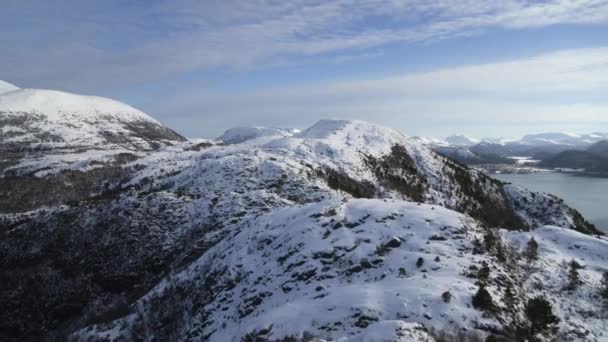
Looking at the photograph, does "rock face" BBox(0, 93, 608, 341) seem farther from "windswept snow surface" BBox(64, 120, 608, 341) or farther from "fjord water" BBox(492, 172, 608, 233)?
"fjord water" BBox(492, 172, 608, 233)

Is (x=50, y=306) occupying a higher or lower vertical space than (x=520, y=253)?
lower

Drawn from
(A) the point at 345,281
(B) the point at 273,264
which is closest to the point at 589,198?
(A) the point at 345,281

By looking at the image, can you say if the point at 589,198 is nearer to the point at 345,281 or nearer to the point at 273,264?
the point at 345,281

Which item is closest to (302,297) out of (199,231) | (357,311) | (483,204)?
(357,311)

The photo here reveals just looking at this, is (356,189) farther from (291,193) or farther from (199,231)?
(199,231)

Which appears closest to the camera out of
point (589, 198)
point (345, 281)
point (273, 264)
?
point (345, 281)

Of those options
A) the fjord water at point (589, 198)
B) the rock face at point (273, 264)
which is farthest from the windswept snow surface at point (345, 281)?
the fjord water at point (589, 198)

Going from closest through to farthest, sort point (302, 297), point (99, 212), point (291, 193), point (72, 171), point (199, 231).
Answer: point (302, 297) → point (199, 231) → point (291, 193) → point (99, 212) → point (72, 171)

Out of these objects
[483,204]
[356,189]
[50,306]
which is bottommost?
[50,306]

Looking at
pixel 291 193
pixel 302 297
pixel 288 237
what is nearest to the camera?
pixel 302 297
